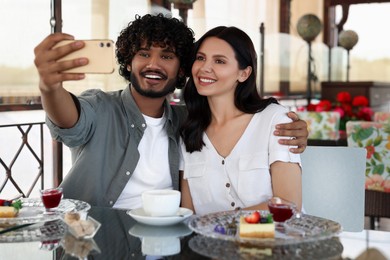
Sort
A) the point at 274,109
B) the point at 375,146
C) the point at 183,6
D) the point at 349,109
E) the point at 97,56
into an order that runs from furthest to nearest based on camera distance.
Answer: the point at 183,6
the point at 349,109
the point at 375,146
the point at 274,109
the point at 97,56

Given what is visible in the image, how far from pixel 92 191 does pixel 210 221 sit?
0.70 meters

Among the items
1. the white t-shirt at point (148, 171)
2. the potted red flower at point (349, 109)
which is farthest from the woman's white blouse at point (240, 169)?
the potted red flower at point (349, 109)

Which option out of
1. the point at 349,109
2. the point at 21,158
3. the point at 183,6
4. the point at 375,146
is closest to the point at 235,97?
the point at 375,146

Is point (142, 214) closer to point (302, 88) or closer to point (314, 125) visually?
point (314, 125)

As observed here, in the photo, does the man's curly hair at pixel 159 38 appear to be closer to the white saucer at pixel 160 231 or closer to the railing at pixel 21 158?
the white saucer at pixel 160 231

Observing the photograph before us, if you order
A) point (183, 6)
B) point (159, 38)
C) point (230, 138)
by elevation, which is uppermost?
point (183, 6)

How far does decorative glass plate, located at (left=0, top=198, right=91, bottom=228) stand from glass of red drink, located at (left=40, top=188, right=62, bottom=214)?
0.06ft

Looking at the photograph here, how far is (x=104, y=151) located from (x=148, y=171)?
16cm

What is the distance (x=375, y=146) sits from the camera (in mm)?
3529

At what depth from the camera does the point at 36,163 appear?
401 cm

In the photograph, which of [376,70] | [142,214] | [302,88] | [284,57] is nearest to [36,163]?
[142,214]

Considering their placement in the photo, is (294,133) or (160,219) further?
(294,133)

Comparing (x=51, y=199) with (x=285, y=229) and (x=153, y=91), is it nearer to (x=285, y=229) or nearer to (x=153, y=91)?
(x=285, y=229)

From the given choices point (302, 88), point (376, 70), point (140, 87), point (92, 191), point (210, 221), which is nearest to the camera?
point (210, 221)
